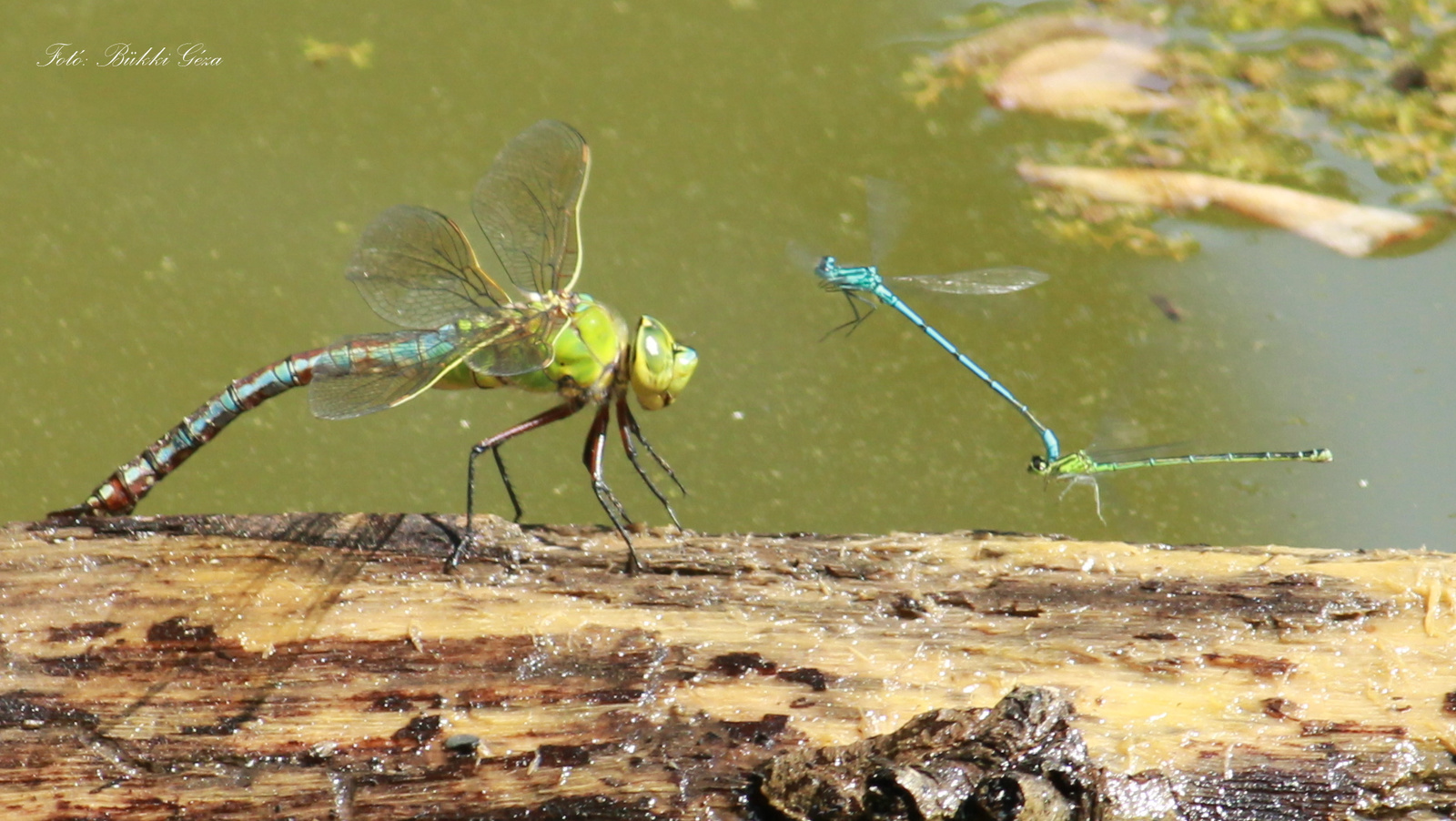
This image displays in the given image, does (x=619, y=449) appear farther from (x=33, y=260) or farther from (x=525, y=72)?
(x=33, y=260)

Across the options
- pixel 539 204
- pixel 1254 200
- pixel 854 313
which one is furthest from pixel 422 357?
pixel 1254 200

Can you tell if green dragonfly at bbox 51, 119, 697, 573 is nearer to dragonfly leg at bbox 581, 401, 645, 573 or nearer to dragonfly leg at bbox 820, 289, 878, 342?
dragonfly leg at bbox 581, 401, 645, 573

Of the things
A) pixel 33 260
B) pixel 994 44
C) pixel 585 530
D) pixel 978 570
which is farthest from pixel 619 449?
pixel 994 44

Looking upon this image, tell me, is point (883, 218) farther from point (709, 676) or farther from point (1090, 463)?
point (709, 676)

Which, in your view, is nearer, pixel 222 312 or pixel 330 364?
pixel 330 364

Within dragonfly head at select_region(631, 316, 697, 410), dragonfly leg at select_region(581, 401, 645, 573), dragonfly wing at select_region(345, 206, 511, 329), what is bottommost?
dragonfly leg at select_region(581, 401, 645, 573)

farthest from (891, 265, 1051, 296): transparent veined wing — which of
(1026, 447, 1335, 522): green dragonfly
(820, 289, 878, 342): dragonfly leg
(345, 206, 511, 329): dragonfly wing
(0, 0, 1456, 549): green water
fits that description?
(345, 206, 511, 329): dragonfly wing
